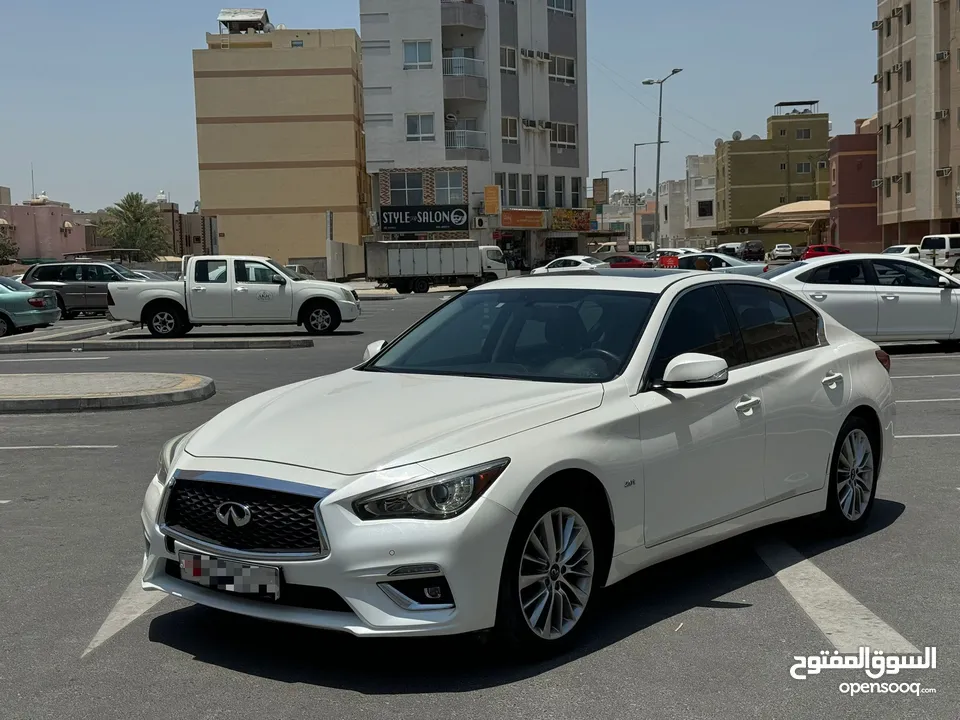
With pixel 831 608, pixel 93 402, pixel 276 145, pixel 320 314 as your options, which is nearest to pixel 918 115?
pixel 276 145

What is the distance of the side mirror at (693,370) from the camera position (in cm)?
520

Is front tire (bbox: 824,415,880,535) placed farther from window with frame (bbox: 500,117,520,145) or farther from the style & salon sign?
window with frame (bbox: 500,117,520,145)

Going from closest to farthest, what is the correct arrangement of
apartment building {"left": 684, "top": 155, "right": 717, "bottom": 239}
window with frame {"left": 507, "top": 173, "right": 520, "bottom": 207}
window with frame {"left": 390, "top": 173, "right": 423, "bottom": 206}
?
window with frame {"left": 390, "top": 173, "right": 423, "bottom": 206}, window with frame {"left": 507, "top": 173, "right": 520, "bottom": 207}, apartment building {"left": 684, "top": 155, "right": 717, "bottom": 239}

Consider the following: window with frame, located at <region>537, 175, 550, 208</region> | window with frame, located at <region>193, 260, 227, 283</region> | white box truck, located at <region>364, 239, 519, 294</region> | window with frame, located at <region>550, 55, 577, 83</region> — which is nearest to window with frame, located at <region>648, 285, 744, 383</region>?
window with frame, located at <region>193, 260, 227, 283</region>

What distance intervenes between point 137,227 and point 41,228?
11.7 metres

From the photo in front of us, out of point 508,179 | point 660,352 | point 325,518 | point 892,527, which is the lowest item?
point 892,527

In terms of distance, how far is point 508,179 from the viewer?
72375mm

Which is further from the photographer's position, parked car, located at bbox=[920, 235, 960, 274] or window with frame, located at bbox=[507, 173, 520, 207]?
window with frame, located at bbox=[507, 173, 520, 207]

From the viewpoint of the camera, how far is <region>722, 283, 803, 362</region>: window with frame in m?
6.15

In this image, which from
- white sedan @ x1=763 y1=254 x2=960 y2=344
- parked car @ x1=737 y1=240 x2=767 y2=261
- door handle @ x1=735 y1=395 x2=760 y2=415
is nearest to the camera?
door handle @ x1=735 y1=395 x2=760 y2=415

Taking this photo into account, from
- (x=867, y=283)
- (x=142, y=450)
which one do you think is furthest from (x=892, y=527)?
(x=867, y=283)

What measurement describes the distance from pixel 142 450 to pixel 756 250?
252ft

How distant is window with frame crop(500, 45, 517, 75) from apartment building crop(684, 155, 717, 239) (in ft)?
209

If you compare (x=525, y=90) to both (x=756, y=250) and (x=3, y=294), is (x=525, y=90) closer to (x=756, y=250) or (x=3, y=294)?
(x=756, y=250)
